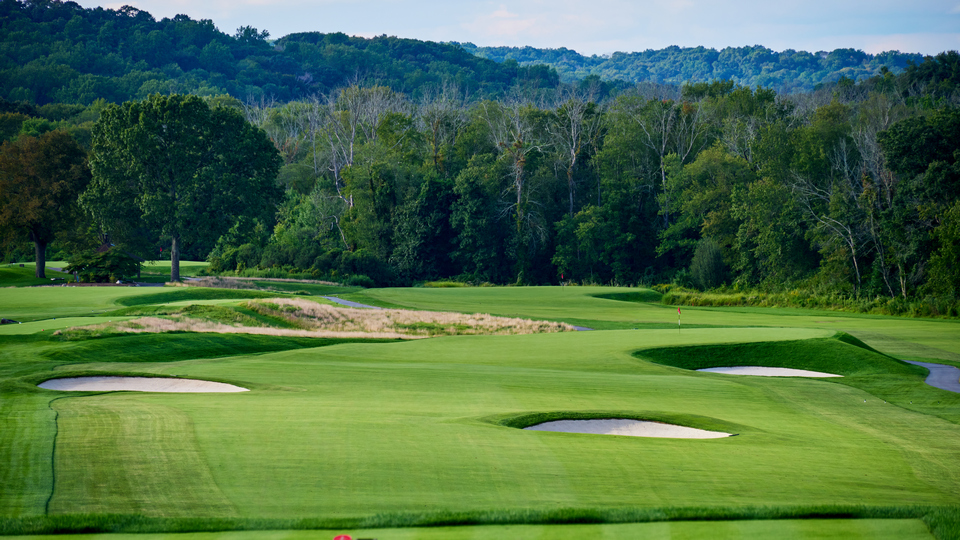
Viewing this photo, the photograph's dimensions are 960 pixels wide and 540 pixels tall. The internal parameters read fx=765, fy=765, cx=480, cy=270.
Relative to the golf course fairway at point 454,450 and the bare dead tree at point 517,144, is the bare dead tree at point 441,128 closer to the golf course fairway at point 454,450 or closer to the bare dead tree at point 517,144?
the bare dead tree at point 517,144

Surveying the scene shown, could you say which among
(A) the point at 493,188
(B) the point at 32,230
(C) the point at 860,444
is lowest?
(C) the point at 860,444

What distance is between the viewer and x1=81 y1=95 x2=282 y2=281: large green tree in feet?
153

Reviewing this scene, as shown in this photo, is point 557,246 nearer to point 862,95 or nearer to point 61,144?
point 61,144

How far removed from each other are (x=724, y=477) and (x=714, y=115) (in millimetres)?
62203

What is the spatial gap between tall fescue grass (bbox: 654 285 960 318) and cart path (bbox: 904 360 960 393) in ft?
59.0

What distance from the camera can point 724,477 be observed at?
875 cm

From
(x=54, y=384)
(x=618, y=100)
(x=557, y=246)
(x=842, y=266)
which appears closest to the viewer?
(x=54, y=384)

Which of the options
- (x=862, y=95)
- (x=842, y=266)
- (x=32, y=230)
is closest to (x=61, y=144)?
(x=32, y=230)

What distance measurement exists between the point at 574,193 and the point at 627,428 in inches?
2200

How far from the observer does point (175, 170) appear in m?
49.2

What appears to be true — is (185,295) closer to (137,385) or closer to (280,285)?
(280,285)

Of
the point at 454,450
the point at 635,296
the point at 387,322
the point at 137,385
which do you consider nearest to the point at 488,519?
the point at 454,450

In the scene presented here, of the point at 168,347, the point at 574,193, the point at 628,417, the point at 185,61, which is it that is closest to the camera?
the point at 628,417

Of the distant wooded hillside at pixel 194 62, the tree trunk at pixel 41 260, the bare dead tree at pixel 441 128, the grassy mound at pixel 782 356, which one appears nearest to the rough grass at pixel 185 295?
the tree trunk at pixel 41 260
